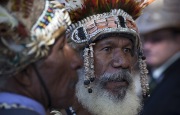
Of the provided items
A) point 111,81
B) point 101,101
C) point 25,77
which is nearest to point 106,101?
point 101,101

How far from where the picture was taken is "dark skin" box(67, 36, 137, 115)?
4.42m

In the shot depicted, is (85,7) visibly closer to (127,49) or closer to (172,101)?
(127,49)

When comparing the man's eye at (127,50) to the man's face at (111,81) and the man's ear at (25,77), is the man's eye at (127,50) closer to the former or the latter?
the man's face at (111,81)

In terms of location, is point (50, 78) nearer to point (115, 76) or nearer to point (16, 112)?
point (16, 112)

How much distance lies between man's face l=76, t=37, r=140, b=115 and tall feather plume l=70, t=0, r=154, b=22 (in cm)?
28

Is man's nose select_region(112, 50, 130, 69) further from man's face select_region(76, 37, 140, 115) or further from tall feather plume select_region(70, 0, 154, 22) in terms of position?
tall feather plume select_region(70, 0, 154, 22)

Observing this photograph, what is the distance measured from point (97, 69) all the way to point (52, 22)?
5.24 feet

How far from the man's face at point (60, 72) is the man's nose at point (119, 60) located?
135cm

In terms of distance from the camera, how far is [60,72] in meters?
2.93

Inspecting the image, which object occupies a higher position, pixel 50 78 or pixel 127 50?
pixel 127 50

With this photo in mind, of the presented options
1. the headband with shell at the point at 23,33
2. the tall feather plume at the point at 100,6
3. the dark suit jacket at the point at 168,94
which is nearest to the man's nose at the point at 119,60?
the tall feather plume at the point at 100,6

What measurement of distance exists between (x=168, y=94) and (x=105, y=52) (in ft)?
4.92

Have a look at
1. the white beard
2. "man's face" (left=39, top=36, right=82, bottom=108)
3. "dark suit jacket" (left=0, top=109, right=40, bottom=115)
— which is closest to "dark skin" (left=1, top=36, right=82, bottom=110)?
"man's face" (left=39, top=36, right=82, bottom=108)

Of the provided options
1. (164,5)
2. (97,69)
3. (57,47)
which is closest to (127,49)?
(97,69)
